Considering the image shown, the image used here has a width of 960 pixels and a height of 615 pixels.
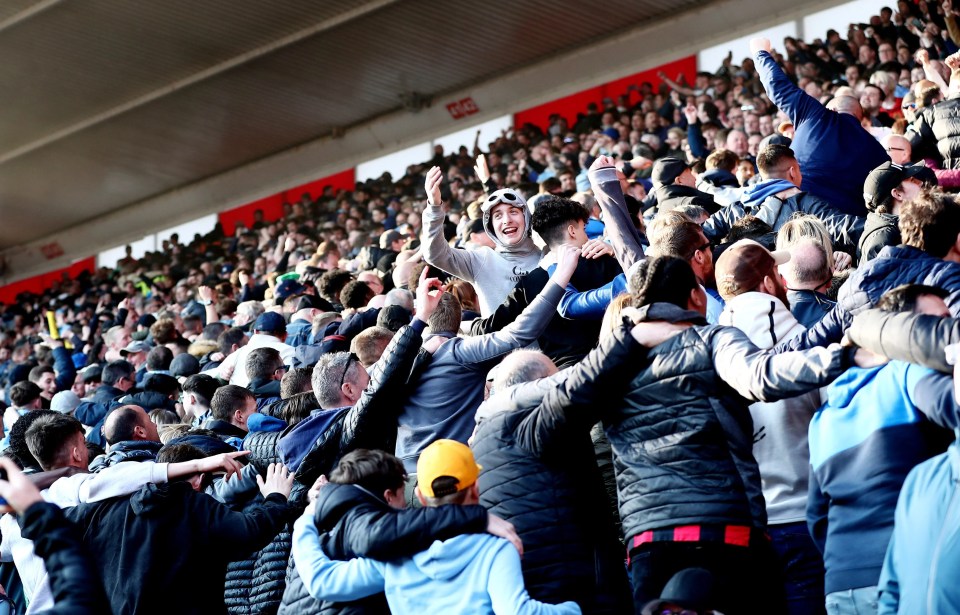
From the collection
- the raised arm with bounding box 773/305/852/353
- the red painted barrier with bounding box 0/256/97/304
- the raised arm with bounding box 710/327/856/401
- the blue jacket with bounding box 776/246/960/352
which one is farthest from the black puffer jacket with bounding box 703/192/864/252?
the red painted barrier with bounding box 0/256/97/304

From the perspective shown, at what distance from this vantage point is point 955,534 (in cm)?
256

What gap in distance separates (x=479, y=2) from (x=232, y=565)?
14.3 meters

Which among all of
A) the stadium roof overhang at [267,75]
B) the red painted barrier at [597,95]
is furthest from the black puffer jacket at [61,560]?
the stadium roof overhang at [267,75]

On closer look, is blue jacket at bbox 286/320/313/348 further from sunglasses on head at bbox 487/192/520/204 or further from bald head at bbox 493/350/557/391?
bald head at bbox 493/350/557/391

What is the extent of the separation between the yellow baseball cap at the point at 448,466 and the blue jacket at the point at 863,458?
97 cm

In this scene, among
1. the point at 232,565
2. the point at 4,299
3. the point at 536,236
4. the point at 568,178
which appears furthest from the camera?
the point at 4,299

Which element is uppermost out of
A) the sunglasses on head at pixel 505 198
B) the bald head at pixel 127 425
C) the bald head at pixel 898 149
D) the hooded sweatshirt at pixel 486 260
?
the bald head at pixel 898 149

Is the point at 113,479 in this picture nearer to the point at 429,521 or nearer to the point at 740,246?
the point at 429,521

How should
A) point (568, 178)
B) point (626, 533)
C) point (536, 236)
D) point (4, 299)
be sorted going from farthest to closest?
point (4, 299), point (568, 178), point (536, 236), point (626, 533)

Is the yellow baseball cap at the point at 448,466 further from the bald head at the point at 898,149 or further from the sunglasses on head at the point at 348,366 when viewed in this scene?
the bald head at the point at 898,149

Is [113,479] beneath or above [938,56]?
beneath

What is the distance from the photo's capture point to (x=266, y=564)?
463cm

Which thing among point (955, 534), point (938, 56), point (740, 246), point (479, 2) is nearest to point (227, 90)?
point (479, 2)

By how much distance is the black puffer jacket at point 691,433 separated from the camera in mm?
3082
